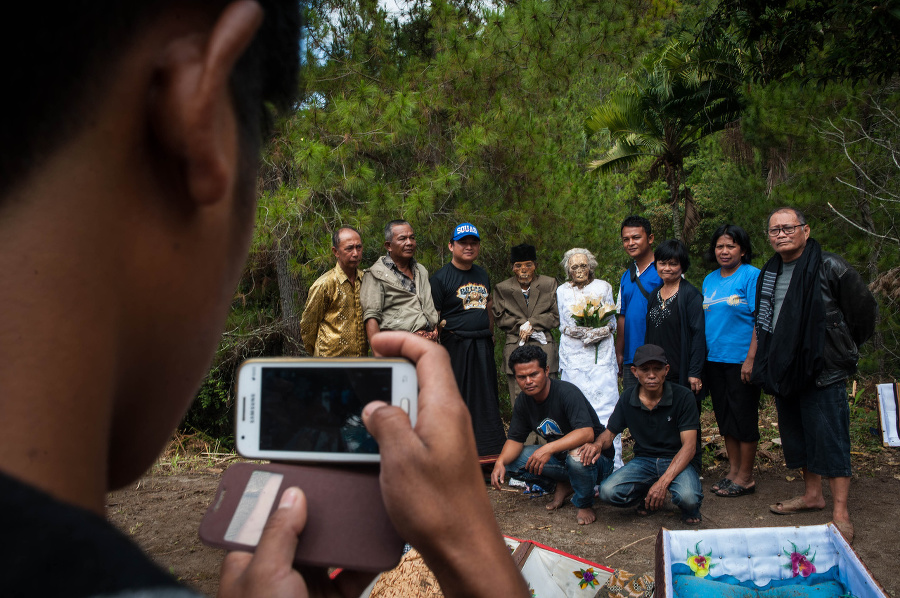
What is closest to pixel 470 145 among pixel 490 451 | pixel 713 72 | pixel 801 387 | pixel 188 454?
pixel 490 451

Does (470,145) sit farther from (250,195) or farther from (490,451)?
(250,195)

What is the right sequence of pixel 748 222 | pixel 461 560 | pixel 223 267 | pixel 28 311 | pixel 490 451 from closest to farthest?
pixel 28 311
pixel 223 267
pixel 461 560
pixel 490 451
pixel 748 222

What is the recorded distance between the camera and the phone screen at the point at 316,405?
1.10m

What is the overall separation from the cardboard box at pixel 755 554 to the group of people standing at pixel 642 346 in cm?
116

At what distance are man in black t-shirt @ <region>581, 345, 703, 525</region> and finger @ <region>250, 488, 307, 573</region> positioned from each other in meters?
3.68

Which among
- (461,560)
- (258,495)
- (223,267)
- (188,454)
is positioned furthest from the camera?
(188,454)

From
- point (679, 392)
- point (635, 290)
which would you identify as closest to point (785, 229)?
point (679, 392)

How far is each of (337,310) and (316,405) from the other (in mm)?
3775

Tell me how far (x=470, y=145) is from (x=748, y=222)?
5.35 m

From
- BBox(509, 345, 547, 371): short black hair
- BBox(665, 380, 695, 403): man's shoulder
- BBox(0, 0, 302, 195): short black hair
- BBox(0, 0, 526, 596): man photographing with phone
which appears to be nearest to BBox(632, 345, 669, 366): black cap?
BBox(665, 380, 695, 403): man's shoulder

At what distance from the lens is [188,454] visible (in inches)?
265

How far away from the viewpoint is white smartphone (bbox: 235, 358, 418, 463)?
3.57 ft

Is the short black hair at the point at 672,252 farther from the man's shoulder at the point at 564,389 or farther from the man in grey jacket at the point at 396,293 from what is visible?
the man in grey jacket at the point at 396,293

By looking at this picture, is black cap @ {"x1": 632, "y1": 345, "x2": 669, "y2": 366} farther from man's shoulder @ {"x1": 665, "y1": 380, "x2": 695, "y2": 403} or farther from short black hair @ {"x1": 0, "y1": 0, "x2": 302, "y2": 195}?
short black hair @ {"x1": 0, "y1": 0, "x2": 302, "y2": 195}
